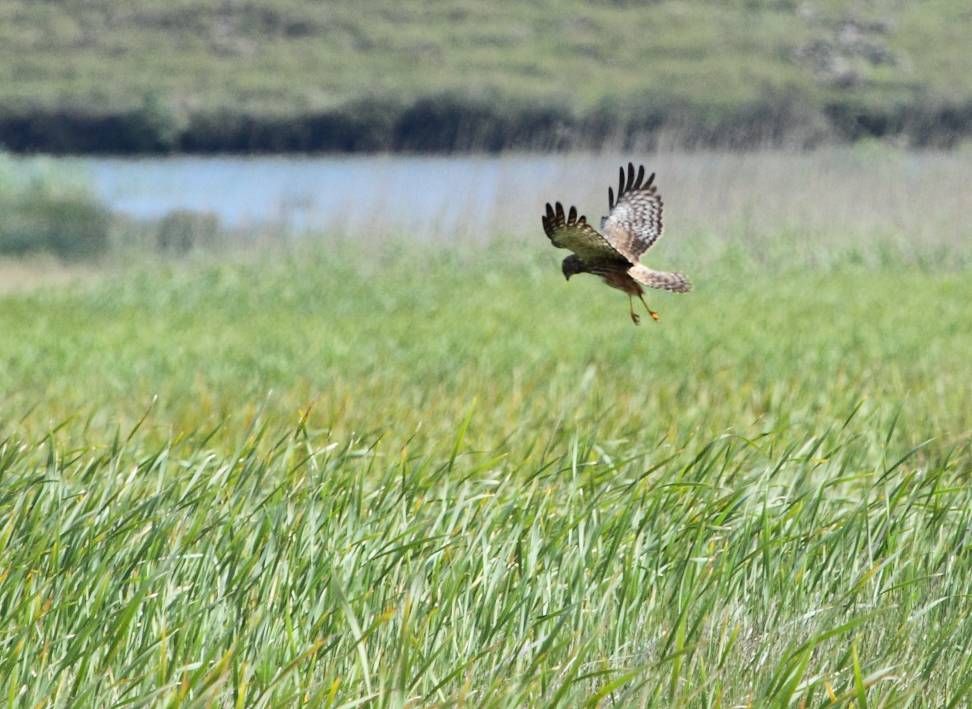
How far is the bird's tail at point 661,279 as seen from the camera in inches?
89.2

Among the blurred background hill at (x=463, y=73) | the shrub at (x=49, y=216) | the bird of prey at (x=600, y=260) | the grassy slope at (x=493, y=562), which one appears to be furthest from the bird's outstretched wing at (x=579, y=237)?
the blurred background hill at (x=463, y=73)

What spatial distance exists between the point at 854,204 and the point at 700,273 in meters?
4.55

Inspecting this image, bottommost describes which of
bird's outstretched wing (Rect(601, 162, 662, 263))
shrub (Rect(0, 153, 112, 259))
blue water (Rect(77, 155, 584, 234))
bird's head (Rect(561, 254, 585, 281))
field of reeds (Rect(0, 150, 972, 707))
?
shrub (Rect(0, 153, 112, 259))

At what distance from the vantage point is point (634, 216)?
9.84ft

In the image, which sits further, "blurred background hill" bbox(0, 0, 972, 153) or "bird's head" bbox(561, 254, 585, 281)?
"blurred background hill" bbox(0, 0, 972, 153)

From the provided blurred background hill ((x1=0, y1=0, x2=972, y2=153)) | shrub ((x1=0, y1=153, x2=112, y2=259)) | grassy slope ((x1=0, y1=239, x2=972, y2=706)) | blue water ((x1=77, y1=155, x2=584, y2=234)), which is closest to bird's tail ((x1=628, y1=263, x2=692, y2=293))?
grassy slope ((x1=0, y1=239, x2=972, y2=706))

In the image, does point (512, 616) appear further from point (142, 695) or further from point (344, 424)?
point (344, 424)

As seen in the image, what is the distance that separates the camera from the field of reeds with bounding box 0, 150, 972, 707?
2.90 meters

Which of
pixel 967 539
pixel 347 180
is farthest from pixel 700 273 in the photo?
pixel 967 539

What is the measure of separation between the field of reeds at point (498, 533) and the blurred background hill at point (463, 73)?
30.2m

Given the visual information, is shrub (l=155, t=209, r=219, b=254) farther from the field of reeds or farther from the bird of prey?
the bird of prey

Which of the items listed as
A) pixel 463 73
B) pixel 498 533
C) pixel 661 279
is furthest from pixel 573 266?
pixel 463 73

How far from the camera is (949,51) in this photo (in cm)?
5216

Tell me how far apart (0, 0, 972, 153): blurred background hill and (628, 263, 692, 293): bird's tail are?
114 ft
